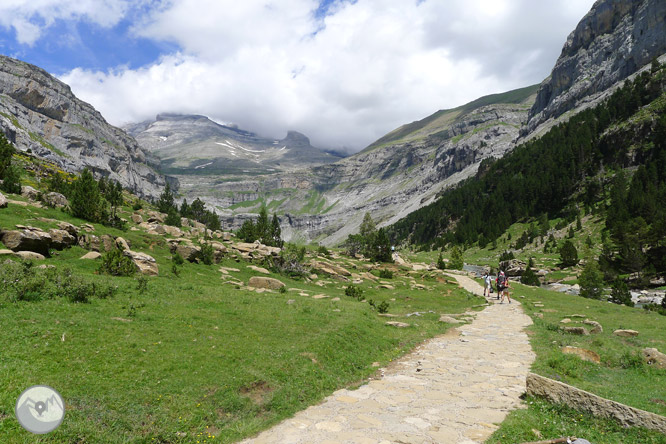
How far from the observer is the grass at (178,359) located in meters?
9.15

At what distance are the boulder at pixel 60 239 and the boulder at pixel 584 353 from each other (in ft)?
119

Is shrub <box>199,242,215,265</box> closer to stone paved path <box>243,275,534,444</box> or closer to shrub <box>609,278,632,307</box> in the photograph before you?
stone paved path <box>243,275,534,444</box>

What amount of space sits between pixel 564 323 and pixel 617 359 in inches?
446

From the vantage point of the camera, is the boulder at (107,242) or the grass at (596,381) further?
the boulder at (107,242)

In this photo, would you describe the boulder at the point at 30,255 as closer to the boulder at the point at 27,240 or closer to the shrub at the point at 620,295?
the boulder at the point at 27,240

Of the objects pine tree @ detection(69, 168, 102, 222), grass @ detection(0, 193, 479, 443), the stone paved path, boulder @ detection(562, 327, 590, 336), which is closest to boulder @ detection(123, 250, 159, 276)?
grass @ detection(0, 193, 479, 443)

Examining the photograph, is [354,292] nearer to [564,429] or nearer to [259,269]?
[259,269]

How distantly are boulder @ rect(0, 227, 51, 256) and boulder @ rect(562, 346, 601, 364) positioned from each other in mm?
35076

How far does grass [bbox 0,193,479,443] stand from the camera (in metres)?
9.15

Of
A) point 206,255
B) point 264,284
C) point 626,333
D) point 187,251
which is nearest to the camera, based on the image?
point 626,333

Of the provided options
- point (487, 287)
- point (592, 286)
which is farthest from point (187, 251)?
point (592, 286)

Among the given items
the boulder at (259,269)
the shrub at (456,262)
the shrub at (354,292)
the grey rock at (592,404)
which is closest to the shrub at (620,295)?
the shrub at (354,292)

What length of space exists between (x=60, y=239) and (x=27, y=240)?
140 inches

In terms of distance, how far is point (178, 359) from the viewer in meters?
12.8
